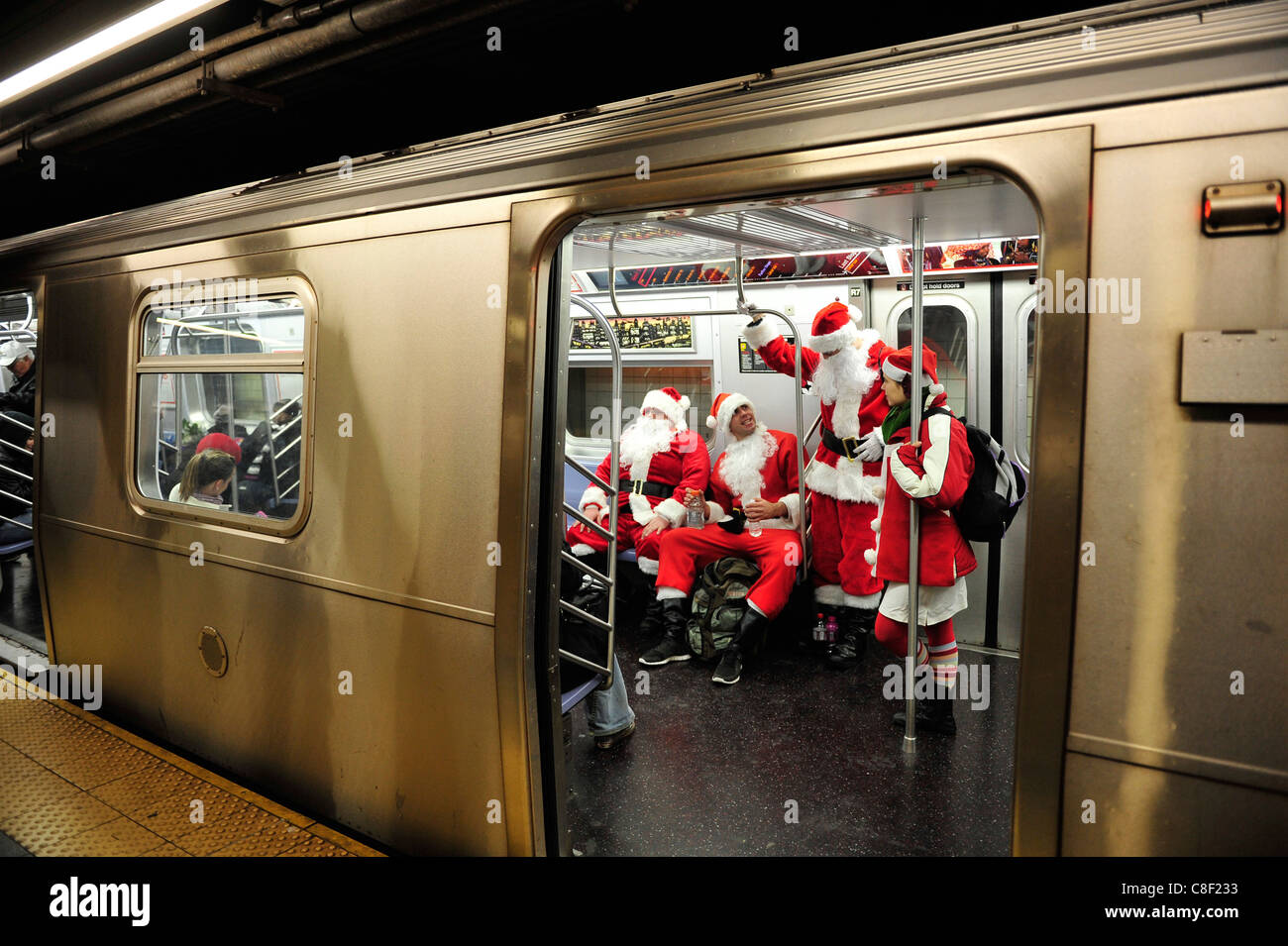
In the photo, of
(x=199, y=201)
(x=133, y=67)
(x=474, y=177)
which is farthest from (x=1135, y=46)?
(x=133, y=67)

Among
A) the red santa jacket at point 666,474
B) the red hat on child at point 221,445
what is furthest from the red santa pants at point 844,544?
the red hat on child at point 221,445

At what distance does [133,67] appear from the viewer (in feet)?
13.4

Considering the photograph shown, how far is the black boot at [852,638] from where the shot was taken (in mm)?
4945

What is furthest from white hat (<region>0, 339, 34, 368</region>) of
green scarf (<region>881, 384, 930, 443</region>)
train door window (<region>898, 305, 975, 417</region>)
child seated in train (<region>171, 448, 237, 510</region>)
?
train door window (<region>898, 305, 975, 417</region>)

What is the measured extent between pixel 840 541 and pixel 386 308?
11.1ft

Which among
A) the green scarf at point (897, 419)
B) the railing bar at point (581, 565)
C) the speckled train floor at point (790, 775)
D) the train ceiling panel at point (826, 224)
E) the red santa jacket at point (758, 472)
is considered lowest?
the speckled train floor at point (790, 775)

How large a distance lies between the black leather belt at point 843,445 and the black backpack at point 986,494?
4.17 feet

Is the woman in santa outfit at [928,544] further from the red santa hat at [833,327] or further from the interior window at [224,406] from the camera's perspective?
the interior window at [224,406]

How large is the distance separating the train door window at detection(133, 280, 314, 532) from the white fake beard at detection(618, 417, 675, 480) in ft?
10.1

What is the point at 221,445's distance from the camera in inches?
139

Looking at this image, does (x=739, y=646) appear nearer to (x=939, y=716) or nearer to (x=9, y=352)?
(x=939, y=716)

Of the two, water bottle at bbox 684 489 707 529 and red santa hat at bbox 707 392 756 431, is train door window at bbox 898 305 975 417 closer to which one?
red santa hat at bbox 707 392 756 431
